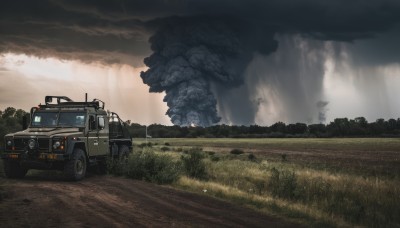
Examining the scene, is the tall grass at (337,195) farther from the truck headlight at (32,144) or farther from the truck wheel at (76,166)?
the truck headlight at (32,144)

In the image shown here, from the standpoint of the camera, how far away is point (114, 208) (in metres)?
10.6

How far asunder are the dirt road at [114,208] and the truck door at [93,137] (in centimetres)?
291

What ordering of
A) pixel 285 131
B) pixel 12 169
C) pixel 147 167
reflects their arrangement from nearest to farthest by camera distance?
pixel 12 169 < pixel 147 167 < pixel 285 131

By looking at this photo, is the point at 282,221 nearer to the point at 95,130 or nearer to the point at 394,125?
the point at 95,130

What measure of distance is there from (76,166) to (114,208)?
6050 mm

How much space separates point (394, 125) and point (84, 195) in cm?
13882

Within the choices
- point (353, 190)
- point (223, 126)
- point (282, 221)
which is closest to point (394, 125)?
point (223, 126)

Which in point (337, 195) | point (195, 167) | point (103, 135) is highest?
point (103, 135)

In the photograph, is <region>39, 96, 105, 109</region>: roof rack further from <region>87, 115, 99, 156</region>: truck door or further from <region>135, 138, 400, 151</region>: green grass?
<region>135, 138, 400, 151</region>: green grass

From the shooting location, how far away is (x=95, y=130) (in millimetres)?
17766

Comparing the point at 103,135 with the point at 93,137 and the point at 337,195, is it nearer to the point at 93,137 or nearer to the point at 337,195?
the point at 93,137

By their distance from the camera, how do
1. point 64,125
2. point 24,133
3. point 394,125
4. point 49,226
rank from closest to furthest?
1. point 49,226
2. point 24,133
3. point 64,125
4. point 394,125

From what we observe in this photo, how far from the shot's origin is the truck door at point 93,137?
56.9 ft

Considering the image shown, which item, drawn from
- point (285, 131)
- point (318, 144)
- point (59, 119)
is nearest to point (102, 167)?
point (59, 119)
